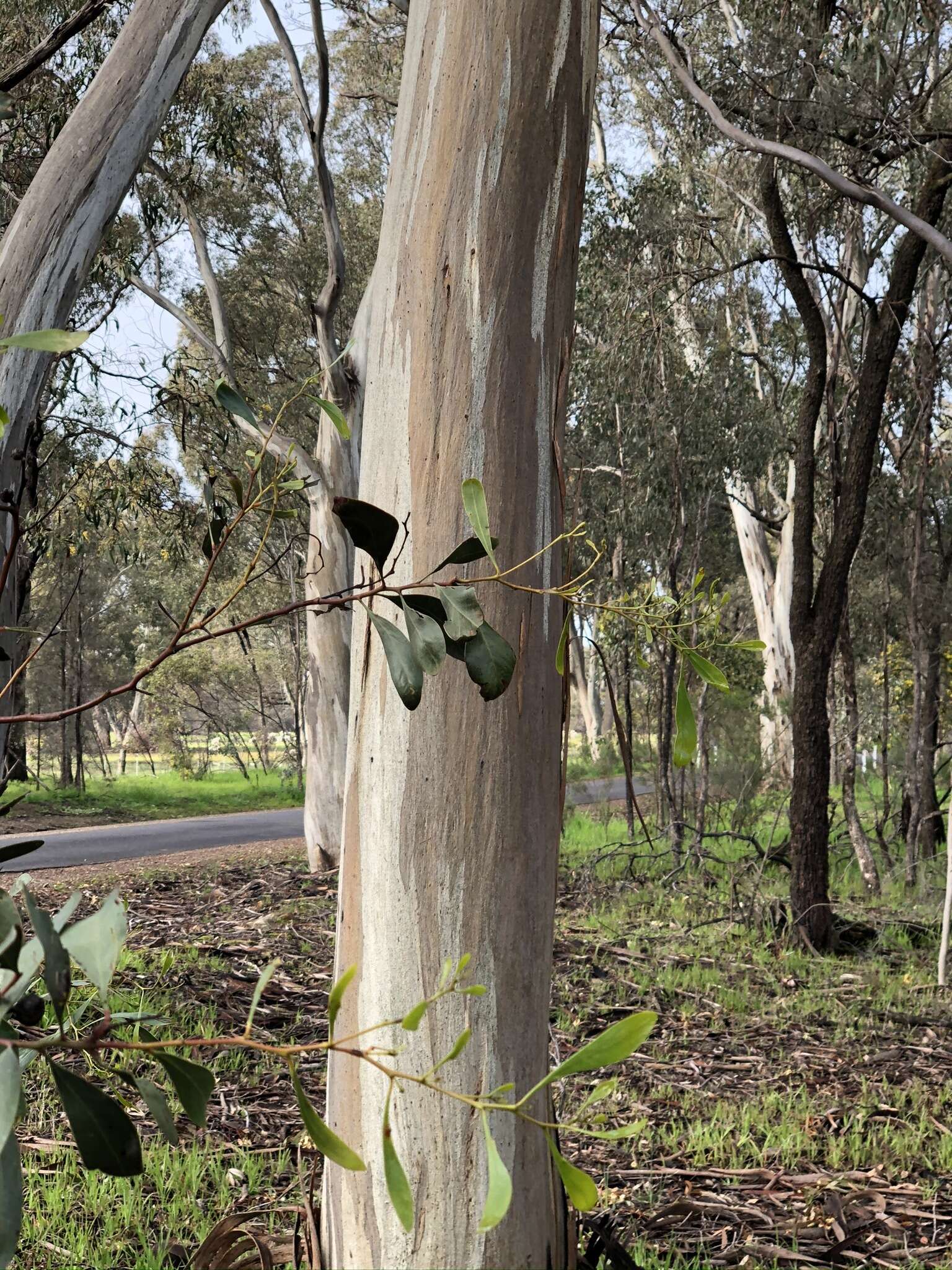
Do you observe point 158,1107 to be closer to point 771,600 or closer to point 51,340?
point 51,340

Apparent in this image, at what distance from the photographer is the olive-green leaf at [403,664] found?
890 mm

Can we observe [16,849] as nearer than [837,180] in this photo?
Yes

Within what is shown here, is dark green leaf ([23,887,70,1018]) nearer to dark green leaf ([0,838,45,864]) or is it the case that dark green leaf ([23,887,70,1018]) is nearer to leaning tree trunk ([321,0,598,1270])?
dark green leaf ([0,838,45,864])

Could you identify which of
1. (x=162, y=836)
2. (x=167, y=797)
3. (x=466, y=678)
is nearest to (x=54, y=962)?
(x=466, y=678)

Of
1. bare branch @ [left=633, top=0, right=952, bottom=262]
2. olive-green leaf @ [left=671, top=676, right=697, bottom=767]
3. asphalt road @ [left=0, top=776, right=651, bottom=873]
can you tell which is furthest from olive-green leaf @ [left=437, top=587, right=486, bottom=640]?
asphalt road @ [left=0, top=776, right=651, bottom=873]

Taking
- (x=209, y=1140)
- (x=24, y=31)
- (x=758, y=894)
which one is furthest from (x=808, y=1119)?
(x=24, y=31)

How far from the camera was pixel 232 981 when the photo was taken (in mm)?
4383

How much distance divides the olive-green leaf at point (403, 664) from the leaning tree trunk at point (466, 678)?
21.1 inches

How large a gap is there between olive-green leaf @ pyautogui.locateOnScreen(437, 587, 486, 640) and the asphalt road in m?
9.19

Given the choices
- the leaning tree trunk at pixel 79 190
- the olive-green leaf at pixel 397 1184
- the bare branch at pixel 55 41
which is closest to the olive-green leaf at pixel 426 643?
the olive-green leaf at pixel 397 1184

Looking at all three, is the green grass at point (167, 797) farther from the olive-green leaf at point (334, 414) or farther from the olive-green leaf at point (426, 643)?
the olive-green leaf at point (426, 643)

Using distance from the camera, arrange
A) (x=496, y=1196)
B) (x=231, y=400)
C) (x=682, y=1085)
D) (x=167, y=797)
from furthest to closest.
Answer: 1. (x=167, y=797)
2. (x=682, y=1085)
3. (x=231, y=400)
4. (x=496, y=1196)

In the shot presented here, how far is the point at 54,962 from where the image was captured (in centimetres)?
58

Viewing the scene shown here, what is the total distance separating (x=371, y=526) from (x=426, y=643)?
0.12 m
